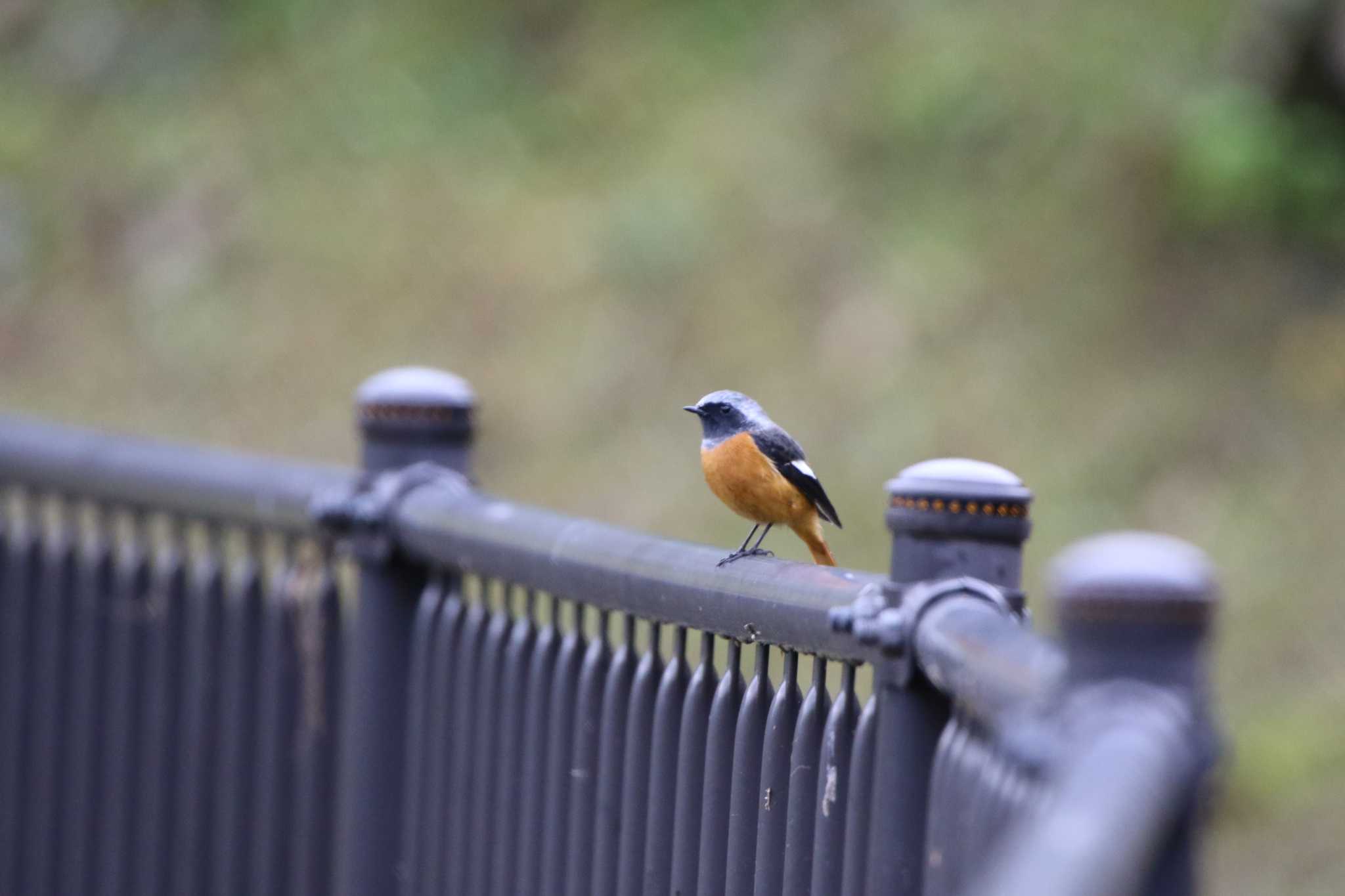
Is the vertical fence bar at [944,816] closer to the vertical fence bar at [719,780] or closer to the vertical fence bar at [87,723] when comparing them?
the vertical fence bar at [719,780]

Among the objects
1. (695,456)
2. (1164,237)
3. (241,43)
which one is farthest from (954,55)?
(241,43)

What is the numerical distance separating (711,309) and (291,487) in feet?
20.3

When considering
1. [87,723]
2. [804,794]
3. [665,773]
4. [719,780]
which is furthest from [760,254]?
[804,794]

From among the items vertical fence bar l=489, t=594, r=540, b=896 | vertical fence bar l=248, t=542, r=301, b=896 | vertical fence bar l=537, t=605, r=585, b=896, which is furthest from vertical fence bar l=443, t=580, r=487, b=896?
vertical fence bar l=248, t=542, r=301, b=896

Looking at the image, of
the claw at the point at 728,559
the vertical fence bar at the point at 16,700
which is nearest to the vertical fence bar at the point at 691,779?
the claw at the point at 728,559

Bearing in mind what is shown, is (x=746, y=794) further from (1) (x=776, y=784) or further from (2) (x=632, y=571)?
(2) (x=632, y=571)

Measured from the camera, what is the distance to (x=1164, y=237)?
866cm

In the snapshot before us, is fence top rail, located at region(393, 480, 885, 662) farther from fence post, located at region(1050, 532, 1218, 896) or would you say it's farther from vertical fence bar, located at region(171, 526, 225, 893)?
fence post, located at region(1050, 532, 1218, 896)

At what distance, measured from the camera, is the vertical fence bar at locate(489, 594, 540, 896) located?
277 centimetres

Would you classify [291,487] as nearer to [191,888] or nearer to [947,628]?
[191,888]

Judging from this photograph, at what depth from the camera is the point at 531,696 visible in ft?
8.96

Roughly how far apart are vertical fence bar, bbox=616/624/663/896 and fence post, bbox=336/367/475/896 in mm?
778

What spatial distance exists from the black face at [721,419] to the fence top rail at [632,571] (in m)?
0.66

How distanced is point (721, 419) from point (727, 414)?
18 mm
